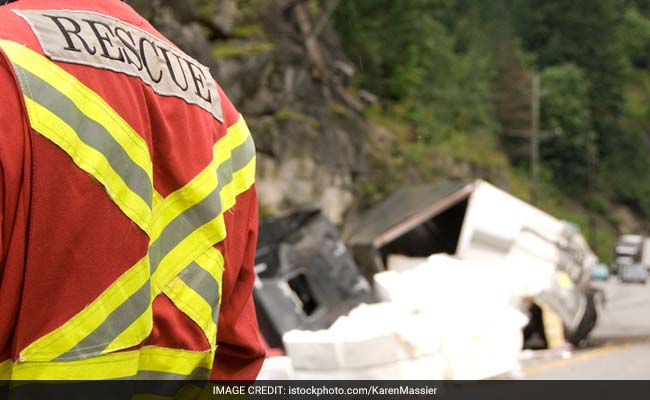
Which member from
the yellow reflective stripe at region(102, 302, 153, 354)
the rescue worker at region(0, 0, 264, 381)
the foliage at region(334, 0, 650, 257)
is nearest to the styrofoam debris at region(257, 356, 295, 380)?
→ the rescue worker at region(0, 0, 264, 381)

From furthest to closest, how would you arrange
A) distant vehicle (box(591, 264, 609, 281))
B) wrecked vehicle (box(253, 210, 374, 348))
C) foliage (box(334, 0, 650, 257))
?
foliage (box(334, 0, 650, 257))
distant vehicle (box(591, 264, 609, 281))
wrecked vehicle (box(253, 210, 374, 348))

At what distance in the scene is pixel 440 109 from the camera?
121ft

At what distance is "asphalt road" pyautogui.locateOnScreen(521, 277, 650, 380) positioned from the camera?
22.1 ft

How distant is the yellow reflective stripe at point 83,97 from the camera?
107cm

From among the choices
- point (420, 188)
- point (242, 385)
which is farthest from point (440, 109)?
point (242, 385)

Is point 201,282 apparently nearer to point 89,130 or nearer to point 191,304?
point 191,304

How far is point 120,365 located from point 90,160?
0.27m

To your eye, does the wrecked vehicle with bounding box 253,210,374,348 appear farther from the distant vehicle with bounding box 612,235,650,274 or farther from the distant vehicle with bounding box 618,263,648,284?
the distant vehicle with bounding box 612,235,650,274

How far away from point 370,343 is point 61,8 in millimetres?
3702

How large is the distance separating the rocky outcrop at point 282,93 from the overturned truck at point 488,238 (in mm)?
4698

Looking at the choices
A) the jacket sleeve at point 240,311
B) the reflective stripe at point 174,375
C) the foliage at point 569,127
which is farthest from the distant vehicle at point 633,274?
the foliage at point 569,127

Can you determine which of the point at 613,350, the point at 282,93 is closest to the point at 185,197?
the point at 613,350

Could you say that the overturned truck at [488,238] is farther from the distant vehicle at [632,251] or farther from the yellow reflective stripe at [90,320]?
the yellow reflective stripe at [90,320]

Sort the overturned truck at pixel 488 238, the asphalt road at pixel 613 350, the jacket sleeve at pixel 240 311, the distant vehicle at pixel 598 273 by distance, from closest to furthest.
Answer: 1. the jacket sleeve at pixel 240 311
2. the asphalt road at pixel 613 350
3. the overturned truck at pixel 488 238
4. the distant vehicle at pixel 598 273
